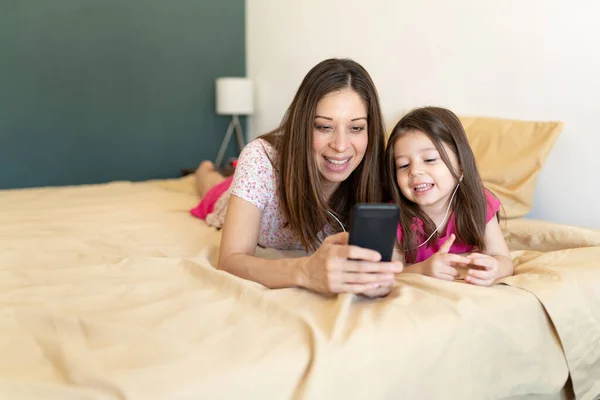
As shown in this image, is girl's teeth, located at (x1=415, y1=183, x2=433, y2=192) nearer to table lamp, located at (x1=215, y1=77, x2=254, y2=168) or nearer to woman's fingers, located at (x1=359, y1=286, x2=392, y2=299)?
woman's fingers, located at (x1=359, y1=286, x2=392, y2=299)

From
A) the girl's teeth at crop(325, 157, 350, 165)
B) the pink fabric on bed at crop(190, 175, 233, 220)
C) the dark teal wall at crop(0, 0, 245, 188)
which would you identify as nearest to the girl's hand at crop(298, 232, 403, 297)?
the girl's teeth at crop(325, 157, 350, 165)

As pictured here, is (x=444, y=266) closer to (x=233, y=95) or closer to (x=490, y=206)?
(x=490, y=206)

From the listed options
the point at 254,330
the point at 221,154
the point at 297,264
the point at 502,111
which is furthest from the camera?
the point at 221,154

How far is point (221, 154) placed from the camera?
391cm

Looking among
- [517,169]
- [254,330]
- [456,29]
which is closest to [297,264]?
[254,330]

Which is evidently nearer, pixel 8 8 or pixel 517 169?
pixel 517 169

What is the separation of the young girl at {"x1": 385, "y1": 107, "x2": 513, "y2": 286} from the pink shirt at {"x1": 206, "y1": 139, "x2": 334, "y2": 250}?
226 mm

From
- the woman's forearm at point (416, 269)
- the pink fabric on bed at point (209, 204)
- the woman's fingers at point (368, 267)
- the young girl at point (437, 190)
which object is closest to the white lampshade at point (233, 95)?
the pink fabric on bed at point (209, 204)

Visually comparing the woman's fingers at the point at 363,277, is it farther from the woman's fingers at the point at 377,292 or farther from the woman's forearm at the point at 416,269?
the woman's forearm at the point at 416,269

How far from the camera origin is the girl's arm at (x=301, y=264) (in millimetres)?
1002

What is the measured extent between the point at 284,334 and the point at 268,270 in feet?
0.87

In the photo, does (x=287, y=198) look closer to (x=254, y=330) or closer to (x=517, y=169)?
(x=254, y=330)

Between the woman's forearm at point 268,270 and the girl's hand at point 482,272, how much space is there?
350 millimetres

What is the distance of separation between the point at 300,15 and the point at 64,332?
8.66 feet
